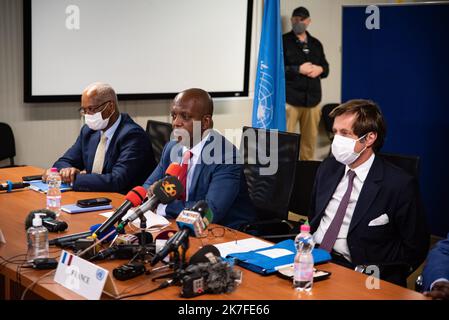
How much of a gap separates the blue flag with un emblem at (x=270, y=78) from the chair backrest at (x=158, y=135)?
1430 millimetres

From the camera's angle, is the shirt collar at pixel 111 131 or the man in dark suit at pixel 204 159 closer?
the man in dark suit at pixel 204 159

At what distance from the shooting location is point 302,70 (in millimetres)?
7043

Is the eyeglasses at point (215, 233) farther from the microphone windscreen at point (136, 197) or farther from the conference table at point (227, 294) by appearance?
the microphone windscreen at point (136, 197)

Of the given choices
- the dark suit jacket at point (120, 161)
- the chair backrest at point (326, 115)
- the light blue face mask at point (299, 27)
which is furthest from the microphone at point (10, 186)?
the chair backrest at point (326, 115)

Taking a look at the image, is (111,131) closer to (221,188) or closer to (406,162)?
(221,188)

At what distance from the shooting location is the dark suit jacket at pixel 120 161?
3.60 m

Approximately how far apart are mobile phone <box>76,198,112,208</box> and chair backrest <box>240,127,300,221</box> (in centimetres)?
95

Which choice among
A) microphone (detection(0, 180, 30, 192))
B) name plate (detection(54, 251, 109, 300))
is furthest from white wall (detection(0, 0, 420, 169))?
name plate (detection(54, 251, 109, 300))

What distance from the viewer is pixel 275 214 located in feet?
12.0

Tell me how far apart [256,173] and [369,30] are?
162 cm

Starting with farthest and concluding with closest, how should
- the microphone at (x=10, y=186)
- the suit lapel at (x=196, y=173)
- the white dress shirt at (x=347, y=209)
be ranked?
1. the microphone at (x=10, y=186)
2. the suit lapel at (x=196, y=173)
3. the white dress shirt at (x=347, y=209)

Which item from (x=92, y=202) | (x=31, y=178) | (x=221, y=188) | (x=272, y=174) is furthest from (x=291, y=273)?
(x=31, y=178)

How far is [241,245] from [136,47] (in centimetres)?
366
